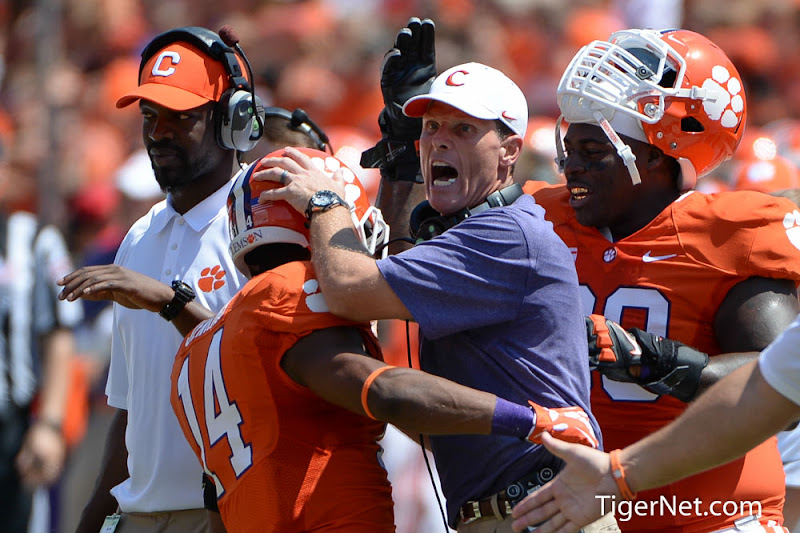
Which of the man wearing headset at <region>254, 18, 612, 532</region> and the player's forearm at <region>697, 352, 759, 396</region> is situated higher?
the man wearing headset at <region>254, 18, 612, 532</region>

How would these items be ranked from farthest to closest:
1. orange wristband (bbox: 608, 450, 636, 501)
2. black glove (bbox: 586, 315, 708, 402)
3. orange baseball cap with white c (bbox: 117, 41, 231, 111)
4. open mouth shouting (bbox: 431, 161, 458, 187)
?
orange baseball cap with white c (bbox: 117, 41, 231, 111) < open mouth shouting (bbox: 431, 161, 458, 187) < black glove (bbox: 586, 315, 708, 402) < orange wristband (bbox: 608, 450, 636, 501)

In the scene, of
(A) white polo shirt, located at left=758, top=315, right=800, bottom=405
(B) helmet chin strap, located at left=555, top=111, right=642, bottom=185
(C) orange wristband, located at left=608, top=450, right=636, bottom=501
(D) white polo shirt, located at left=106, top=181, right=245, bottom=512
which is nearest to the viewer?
(A) white polo shirt, located at left=758, top=315, right=800, bottom=405

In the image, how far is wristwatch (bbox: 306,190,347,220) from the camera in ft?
11.1

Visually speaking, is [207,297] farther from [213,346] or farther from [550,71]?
[550,71]

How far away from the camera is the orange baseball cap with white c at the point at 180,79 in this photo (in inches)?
173

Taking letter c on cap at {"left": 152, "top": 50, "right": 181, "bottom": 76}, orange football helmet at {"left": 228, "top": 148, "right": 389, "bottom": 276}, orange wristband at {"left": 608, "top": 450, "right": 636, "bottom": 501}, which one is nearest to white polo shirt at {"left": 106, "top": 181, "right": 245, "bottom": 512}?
letter c on cap at {"left": 152, "top": 50, "right": 181, "bottom": 76}

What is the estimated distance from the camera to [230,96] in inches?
176

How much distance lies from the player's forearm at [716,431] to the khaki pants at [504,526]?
0.23 m

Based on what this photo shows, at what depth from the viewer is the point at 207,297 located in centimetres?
420

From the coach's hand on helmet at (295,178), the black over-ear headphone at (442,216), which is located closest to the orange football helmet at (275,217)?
the coach's hand on helmet at (295,178)

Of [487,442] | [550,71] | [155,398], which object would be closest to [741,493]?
[487,442]

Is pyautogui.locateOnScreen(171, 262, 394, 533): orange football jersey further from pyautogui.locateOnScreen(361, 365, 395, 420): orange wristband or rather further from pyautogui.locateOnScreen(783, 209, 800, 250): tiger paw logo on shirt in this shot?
pyautogui.locateOnScreen(783, 209, 800, 250): tiger paw logo on shirt

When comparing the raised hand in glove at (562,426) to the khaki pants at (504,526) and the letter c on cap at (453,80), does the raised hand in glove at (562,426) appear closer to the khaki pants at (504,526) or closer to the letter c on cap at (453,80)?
the khaki pants at (504,526)

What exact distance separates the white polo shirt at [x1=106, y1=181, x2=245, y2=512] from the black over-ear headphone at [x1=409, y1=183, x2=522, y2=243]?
749 mm
